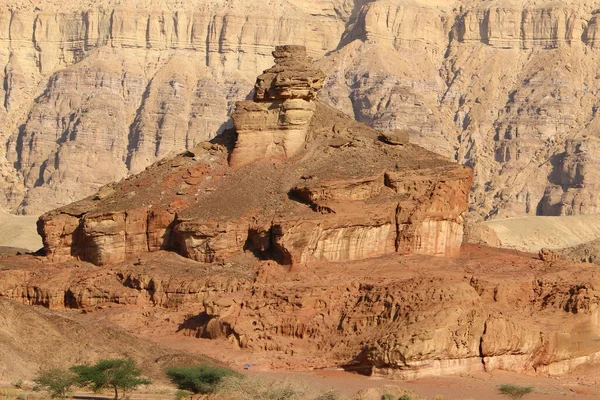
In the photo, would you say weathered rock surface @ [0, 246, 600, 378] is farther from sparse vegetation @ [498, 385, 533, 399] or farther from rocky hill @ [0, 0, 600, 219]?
rocky hill @ [0, 0, 600, 219]

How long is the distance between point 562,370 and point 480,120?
123643 mm

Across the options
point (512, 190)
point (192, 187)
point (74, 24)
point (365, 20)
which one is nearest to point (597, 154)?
point (512, 190)

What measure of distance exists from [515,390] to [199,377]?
9.30m

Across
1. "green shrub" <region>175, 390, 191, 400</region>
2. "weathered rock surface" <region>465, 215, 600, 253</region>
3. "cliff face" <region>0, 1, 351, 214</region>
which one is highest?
"green shrub" <region>175, 390, 191, 400</region>

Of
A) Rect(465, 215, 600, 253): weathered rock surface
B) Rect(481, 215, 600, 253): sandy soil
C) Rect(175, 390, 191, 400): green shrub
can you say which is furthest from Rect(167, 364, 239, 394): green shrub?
Rect(481, 215, 600, 253): sandy soil

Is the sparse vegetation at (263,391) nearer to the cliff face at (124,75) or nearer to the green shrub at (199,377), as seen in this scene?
the green shrub at (199,377)

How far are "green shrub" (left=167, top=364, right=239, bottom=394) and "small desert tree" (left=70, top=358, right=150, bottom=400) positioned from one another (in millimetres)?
1439

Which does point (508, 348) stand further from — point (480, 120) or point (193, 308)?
point (480, 120)

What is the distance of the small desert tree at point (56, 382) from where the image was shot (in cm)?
5741

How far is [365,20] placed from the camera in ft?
630

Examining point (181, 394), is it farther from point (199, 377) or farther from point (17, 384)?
point (17, 384)

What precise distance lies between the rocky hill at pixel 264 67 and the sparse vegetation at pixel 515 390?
384ft

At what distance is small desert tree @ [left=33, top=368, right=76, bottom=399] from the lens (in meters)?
57.4

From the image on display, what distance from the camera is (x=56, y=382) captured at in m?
57.6
